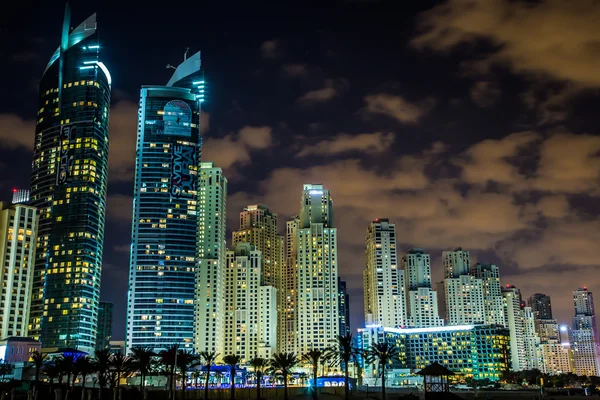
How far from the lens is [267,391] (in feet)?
579

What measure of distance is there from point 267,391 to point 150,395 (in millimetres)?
42097

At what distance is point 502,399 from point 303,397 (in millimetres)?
48450

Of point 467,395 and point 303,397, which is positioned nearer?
point 303,397

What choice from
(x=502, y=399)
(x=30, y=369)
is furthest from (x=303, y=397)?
(x=30, y=369)

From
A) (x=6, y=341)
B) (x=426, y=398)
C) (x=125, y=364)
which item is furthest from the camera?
(x=6, y=341)

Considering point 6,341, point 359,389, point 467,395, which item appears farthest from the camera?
point 359,389

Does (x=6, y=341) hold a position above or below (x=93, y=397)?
above

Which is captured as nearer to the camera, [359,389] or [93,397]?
[93,397]

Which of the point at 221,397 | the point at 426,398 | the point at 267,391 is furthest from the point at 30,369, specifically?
the point at 426,398

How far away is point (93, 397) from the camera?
13212 cm

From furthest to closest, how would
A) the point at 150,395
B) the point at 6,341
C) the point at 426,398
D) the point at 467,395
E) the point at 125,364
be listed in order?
the point at 6,341
the point at 467,395
the point at 150,395
the point at 125,364
the point at 426,398

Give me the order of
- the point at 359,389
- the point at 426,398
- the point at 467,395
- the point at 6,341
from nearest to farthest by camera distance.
Answer: 1. the point at 426,398
2. the point at 467,395
3. the point at 6,341
4. the point at 359,389

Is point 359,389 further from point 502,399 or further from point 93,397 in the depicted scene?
point 93,397

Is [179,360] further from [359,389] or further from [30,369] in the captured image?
[359,389]
